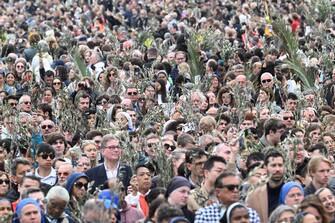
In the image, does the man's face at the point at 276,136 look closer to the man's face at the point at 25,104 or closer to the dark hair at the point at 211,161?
the dark hair at the point at 211,161

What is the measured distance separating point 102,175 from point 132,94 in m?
6.05

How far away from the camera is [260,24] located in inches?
1337

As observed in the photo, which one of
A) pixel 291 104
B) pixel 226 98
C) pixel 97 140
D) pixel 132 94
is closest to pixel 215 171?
pixel 97 140

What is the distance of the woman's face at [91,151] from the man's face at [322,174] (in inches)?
141

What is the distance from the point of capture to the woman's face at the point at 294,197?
47.1 feet

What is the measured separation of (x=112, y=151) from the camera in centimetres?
1711

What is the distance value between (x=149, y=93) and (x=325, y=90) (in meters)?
2.73

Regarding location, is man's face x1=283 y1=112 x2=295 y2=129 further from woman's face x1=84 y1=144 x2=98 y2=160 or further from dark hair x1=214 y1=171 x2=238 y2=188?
dark hair x1=214 y1=171 x2=238 y2=188

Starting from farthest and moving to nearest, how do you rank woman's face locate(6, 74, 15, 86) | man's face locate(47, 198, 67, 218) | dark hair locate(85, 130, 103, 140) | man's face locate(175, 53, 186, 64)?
1. man's face locate(175, 53, 186, 64)
2. woman's face locate(6, 74, 15, 86)
3. dark hair locate(85, 130, 103, 140)
4. man's face locate(47, 198, 67, 218)

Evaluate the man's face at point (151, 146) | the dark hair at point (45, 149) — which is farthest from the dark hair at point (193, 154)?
the dark hair at point (45, 149)

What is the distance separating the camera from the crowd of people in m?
14.5

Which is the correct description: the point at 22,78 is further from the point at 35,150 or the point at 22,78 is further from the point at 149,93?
the point at 35,150

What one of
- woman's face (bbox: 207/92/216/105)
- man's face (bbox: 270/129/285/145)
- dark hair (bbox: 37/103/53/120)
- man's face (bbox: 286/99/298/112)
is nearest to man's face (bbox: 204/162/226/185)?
man's face (bbox: 270/129/285/145)

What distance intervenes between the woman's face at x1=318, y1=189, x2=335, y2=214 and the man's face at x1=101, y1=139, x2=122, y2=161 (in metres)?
3.65
